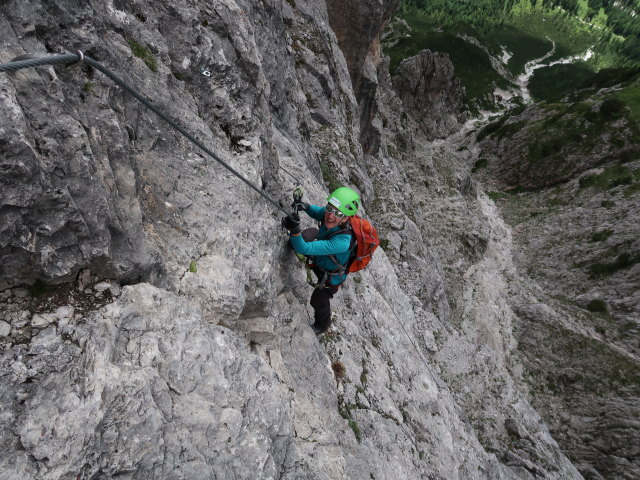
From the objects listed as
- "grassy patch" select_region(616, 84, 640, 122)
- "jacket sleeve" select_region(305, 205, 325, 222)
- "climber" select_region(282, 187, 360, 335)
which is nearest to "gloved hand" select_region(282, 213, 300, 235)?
"climber" select_region(282, 187, 360, 335)

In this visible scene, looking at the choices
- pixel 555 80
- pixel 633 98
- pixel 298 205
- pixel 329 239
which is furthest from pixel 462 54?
pixel 329 239

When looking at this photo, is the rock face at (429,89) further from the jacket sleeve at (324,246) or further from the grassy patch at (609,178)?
the jacket sleeve at (324,246)

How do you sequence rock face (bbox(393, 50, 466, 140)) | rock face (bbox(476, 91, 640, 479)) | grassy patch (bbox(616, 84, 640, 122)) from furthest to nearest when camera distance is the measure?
1. rock face (bbox(393, 50, 466, 140))
2. grassy patch (bbox(616, 84, 640, 122))
3. rock face (bbox(476, 91, 640, 479))

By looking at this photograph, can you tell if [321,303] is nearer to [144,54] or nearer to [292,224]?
[292,224]

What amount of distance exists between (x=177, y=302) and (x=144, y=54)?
5162mm

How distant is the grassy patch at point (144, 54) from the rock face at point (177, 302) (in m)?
0.05

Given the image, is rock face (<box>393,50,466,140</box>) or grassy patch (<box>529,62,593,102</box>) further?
grassy patch (<box>529,62,593,102</box>)

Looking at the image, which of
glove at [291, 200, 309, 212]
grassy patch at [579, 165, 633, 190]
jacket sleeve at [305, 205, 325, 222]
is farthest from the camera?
grassy patch at [579, 165, 633, 190]

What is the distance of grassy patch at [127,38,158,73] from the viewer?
23.1 ft

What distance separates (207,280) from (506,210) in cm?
6094

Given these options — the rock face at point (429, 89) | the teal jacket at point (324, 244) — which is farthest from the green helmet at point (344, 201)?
the rock face at point (429, 89)

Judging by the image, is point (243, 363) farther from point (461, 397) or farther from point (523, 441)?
point (523, 441)

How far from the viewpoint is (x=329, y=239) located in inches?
328

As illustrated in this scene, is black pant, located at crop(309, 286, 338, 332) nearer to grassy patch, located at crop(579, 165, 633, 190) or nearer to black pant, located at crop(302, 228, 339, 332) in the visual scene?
black pant, located at crop(302, 228, 339, 332)
